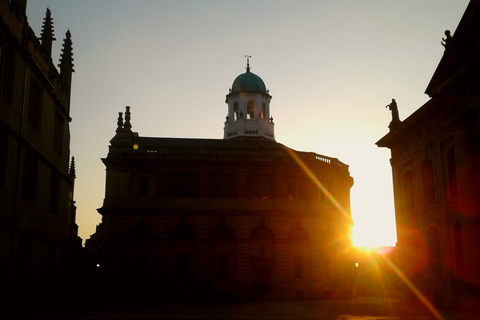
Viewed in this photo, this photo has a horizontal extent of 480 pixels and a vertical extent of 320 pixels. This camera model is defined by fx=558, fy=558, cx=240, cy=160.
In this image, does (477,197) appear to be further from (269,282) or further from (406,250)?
(269,282)

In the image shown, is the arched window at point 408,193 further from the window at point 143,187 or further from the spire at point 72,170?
the spire at point 72,170

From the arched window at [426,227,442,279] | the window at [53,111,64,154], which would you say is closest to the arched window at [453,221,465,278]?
the arched window at [426,227,442,279]

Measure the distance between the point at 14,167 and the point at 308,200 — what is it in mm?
34351

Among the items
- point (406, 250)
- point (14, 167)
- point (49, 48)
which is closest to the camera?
point (14, 167)

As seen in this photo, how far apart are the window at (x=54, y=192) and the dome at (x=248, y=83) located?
144ft

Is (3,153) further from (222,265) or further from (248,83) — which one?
(248,83)

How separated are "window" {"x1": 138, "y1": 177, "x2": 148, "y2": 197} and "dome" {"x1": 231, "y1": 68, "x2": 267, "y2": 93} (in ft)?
87.6

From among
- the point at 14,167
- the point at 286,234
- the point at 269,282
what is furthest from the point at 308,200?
the point at 14,167

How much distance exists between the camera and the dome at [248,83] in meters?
74.6

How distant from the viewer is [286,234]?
52.5m

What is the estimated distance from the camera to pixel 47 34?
31.4 metres

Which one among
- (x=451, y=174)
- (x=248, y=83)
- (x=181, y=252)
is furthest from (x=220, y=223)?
(x=248, y=83)

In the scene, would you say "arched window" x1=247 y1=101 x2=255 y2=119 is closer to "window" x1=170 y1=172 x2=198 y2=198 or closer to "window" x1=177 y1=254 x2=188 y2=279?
"window" x1=170 y1=172 x2=198 y2=198

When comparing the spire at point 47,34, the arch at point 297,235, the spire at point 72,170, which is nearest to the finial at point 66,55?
the spire at point 47,34
